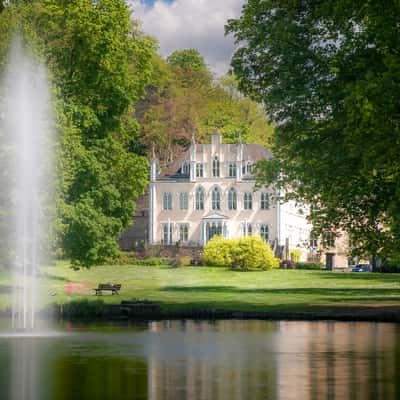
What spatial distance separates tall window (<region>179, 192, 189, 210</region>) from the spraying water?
56.6 m

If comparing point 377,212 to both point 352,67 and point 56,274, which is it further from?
point 56,274

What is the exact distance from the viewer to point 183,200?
107 metres

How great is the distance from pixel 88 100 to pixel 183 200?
5128 centimetres

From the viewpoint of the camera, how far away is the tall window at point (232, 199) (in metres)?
105

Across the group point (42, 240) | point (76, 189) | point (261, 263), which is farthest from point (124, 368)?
point (261, 263)

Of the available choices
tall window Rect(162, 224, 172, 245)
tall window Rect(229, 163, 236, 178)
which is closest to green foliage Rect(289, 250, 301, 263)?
tall window Rect(229, 163, 236, 178)

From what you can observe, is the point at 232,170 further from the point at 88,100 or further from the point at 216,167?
the point at 88,100

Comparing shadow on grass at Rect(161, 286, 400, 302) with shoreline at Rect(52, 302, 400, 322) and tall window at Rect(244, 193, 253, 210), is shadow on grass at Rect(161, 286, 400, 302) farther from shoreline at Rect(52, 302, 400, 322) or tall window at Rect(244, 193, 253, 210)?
tall window at Rect(244, 193, 253, 210)

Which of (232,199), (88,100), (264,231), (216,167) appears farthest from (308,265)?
(88,100)

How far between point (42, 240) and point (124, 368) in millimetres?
27827

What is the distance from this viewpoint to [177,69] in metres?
129

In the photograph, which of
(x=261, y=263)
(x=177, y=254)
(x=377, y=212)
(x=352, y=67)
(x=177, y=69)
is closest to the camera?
(x=352, y=67)

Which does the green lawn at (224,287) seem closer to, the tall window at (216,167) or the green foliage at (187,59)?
the tall window at (216,167)

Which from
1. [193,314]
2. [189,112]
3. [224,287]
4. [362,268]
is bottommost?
[193,314]
